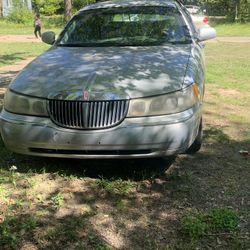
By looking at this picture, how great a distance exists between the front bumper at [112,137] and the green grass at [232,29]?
2171cm

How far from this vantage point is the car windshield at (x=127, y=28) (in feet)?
17.5

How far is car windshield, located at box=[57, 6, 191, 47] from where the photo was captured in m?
5.34

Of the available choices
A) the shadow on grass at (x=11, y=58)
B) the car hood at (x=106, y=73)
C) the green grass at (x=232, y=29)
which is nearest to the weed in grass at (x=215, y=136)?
the car hood at (x=106, y=73)

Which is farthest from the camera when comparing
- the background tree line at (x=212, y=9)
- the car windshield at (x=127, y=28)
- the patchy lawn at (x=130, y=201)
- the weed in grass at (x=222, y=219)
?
the background tree line at (x=212, y=9)

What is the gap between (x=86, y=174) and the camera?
438 cm

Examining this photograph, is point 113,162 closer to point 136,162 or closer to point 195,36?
point 136,162

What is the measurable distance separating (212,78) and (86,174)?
6053 mm

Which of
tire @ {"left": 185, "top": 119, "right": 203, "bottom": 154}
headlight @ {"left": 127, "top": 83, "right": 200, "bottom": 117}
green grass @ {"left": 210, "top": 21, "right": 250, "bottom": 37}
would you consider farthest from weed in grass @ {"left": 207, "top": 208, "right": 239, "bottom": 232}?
green grass @ {"left": 210, "top": 21, "right": 250, "bottom": 37}

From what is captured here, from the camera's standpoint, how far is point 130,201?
382 cm

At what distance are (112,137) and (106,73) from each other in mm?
730

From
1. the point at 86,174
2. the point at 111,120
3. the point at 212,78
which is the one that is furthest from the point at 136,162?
the point at 212,78

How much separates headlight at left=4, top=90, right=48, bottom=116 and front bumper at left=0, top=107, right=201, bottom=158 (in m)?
0.05

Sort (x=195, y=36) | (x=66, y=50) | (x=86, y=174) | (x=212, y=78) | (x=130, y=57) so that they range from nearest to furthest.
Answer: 1. (x=86, y=174)
2. (x=130, y=57)
3. (x=66, y=50)
4. (x=195, y=36)
5. (x=212, y=78)

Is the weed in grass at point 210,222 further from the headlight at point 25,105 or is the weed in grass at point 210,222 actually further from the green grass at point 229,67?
the green grass at point 229,67
